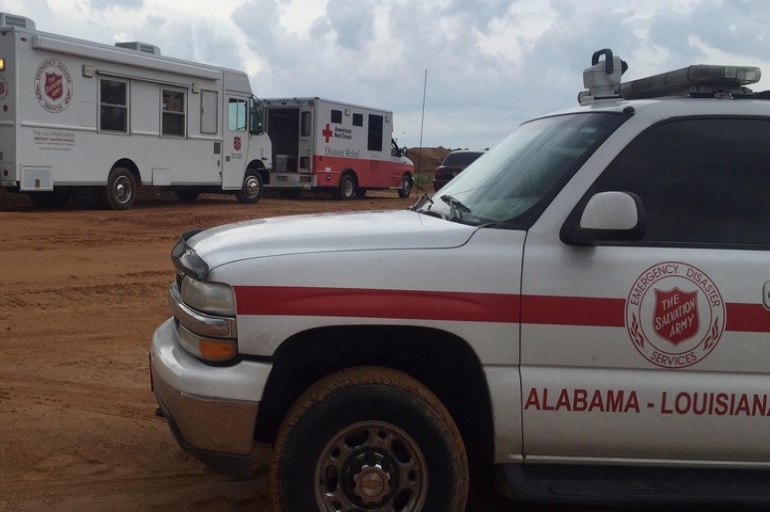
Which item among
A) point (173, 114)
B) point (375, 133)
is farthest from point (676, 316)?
point (375, 133)

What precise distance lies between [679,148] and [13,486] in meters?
3.56

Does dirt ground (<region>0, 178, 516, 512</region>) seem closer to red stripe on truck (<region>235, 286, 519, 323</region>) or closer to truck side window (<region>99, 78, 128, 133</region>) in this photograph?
red stripe on truck (<region>235, 286, 519, 323</region>)

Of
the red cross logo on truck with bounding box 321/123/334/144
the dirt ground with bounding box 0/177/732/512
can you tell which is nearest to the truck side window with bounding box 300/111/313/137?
the red cross logo on truck with bounding box 321/123/334/144

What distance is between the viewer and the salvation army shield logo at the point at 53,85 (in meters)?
16.2

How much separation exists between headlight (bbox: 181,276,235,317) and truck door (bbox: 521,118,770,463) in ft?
3.86

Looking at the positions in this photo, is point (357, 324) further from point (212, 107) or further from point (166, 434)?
point (212, 107)

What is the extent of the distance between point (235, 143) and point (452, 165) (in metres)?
7.42

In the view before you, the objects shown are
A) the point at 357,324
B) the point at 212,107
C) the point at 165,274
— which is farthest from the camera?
the point at 212,107

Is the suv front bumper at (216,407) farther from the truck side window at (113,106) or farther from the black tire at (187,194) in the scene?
the black tire at (187,194)

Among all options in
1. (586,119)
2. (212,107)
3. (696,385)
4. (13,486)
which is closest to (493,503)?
(696,385)

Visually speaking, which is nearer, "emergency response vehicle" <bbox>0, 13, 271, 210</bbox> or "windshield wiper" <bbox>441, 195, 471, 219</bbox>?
"windshield wiper" <bbox>441, 195, 471, 219</bbox>

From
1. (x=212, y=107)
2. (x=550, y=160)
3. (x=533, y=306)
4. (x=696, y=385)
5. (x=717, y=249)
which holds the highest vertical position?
(x=212, y=107)

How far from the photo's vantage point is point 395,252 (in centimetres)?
368

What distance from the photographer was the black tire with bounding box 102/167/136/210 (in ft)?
58.2
